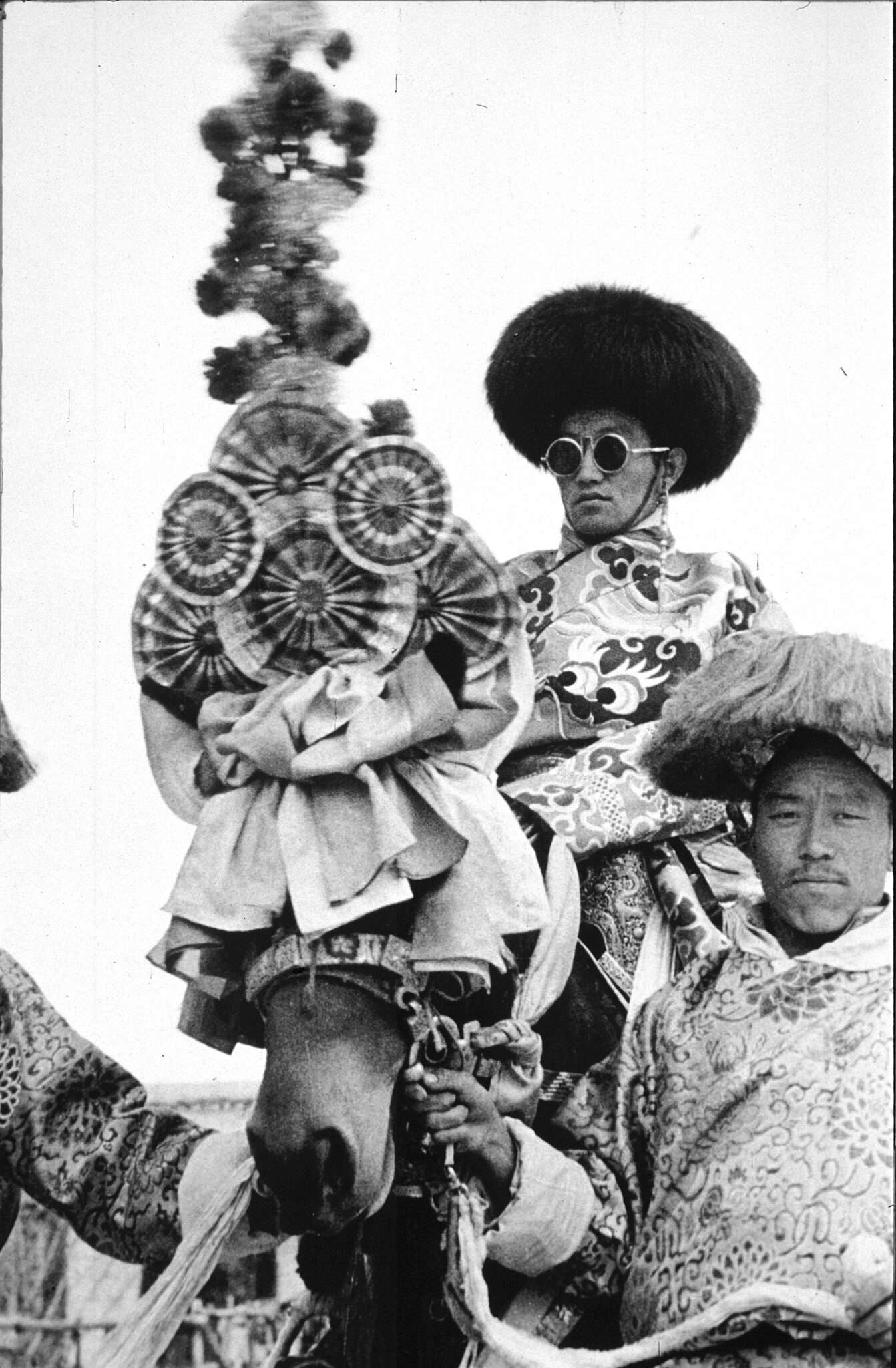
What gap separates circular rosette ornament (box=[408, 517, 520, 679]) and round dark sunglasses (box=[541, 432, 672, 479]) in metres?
0.31

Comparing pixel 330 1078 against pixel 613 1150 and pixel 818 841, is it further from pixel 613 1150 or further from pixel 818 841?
pixel 818 841

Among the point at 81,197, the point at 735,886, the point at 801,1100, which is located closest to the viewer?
the point at 801,1100

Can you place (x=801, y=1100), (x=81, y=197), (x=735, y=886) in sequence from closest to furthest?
(x=801, y=1100), (x=735, y=886), (x=81, y=197)

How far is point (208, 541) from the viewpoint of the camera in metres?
6.78

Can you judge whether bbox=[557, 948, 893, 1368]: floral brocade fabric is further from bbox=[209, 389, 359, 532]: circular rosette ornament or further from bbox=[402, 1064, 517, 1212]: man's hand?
bbox=[209, 389, 359, 532]: circular rosette ornament

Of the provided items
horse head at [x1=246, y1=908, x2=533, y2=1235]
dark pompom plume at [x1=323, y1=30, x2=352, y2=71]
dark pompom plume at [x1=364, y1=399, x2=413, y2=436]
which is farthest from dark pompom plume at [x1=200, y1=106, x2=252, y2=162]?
horse head at [x1=246, y1=908, x2=533, y2=1235]

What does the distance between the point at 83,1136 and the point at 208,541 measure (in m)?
1.52

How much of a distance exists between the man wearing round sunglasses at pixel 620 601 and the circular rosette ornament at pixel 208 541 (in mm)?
682

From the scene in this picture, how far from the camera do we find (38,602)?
691 cm

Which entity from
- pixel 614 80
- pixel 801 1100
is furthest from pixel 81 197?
pixel 801 1100

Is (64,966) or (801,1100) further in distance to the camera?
(64,966)

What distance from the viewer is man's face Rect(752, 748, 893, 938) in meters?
6.30

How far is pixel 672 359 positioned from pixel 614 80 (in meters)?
0.76

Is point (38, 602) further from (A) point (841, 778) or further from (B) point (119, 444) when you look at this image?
(A) point (841, 778)
